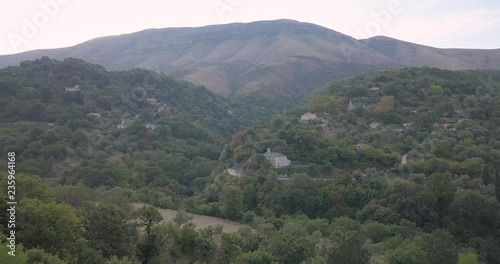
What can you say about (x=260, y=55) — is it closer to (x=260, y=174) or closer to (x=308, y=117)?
(x=308, y=117)

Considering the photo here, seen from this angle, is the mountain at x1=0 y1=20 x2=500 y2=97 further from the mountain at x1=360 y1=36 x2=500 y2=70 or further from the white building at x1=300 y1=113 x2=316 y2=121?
the white building at x1=300 y1=113 x2=316 y2=121

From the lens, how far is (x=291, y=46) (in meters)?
139

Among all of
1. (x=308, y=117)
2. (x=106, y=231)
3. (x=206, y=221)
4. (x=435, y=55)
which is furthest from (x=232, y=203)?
(x=435, y=55)

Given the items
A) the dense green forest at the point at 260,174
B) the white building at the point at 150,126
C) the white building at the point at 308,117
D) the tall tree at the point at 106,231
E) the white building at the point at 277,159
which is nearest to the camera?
the tall tree at the point at 106,231

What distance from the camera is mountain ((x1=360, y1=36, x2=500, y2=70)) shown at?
11606 centimetres

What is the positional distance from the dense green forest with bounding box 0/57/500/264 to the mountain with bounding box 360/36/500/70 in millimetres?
56945

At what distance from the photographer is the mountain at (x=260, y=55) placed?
10919cm

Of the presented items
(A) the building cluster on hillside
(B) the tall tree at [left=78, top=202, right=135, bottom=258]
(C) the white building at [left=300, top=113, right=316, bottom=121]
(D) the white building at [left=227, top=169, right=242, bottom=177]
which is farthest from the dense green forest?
(C) the white building at [left=300, top=113, right=316, bottom=121]

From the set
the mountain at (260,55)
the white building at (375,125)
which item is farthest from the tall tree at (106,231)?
the mountain at (260,55)

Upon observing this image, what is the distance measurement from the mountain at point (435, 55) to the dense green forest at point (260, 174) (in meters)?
56.9

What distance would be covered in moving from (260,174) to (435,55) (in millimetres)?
107276

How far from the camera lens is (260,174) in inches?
1361

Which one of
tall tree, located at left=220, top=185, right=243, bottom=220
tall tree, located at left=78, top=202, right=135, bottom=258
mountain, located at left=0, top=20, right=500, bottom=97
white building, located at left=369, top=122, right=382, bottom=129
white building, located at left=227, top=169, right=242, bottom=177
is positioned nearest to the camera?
tall tree, located at left=78, top=202, right=135, bottom=258

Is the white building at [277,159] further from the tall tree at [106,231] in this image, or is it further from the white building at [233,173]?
the tall tree at [106,231]
